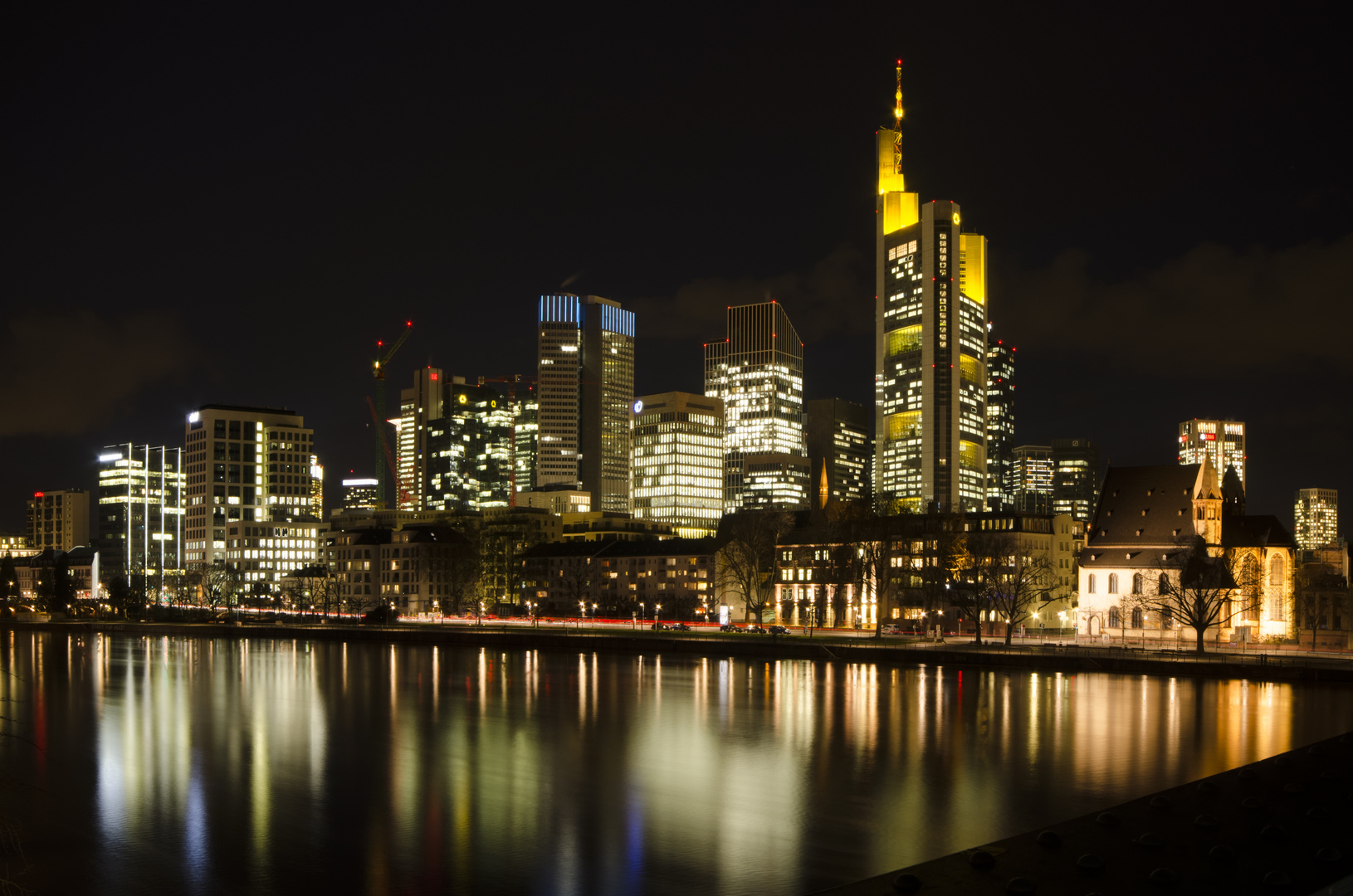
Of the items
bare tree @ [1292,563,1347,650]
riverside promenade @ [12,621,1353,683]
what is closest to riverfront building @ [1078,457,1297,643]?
bare tree @ [1292,563,1347,650]

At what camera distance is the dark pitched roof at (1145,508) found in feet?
400

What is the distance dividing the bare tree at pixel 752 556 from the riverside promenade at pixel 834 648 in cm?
1026

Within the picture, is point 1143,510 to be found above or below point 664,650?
above

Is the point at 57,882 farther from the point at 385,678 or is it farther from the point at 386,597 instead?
the point at 386,597

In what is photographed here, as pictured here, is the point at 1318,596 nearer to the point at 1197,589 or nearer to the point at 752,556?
the point at 1197,589

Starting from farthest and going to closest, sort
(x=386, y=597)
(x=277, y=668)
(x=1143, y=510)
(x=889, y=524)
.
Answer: (x=386, y=597), (x=889, y=524), (x=1143, y=510), (x=277, y=668)

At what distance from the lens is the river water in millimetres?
27641

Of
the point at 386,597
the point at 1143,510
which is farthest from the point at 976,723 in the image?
the point at 386,597

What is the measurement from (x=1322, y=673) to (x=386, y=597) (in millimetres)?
146635

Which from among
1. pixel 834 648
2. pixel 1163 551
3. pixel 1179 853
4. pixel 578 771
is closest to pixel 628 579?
pixel 1163 551

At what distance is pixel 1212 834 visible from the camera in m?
20.5

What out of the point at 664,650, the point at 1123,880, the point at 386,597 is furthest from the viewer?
the point at 386,597

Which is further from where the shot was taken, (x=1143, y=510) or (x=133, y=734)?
(x=1143, y=510)

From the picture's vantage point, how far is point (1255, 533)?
12425cm
